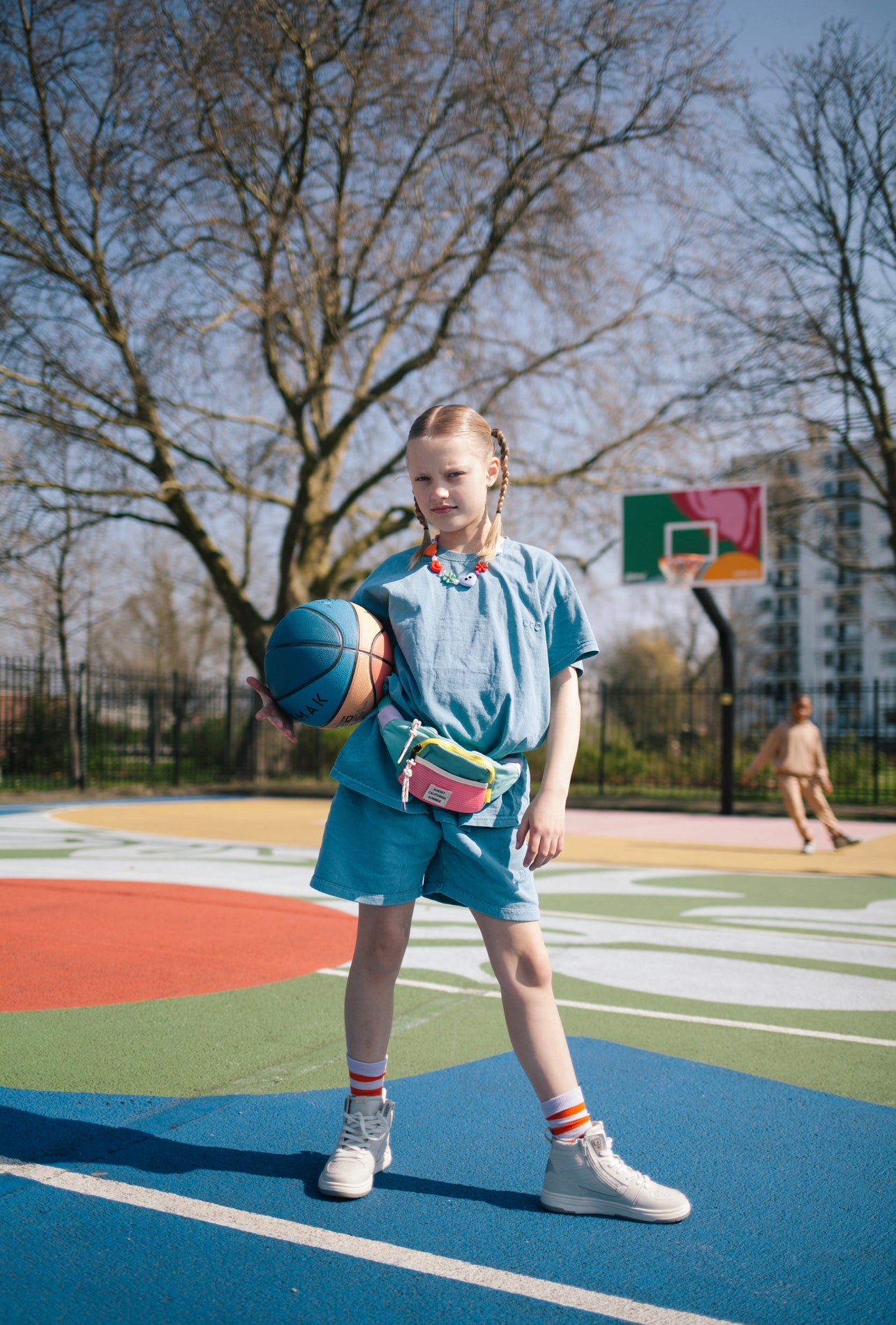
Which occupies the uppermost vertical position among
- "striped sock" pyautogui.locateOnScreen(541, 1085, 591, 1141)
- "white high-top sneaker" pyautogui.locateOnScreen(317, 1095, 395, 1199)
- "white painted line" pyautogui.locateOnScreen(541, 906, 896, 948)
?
"striped sock" pyautogui.locateOnScreen(541, 1085, 591, 1141)

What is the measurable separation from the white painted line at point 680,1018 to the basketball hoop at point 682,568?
556 inches

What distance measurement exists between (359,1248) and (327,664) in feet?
4.31

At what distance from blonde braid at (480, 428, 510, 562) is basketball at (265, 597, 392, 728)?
355 millimetres

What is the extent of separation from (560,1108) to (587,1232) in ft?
0.89

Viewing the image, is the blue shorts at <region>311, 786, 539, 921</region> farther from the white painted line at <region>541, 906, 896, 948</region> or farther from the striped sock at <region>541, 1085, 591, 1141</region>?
the white painted line at <region>541, 906, 896, 948</region>

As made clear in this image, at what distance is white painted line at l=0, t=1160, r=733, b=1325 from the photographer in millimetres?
2061

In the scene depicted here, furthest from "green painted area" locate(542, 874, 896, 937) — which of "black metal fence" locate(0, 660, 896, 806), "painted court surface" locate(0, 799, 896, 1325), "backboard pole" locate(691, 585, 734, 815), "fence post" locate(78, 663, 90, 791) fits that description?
"fence post" locate(78, 663, 90, 791)

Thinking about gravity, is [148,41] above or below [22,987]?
above

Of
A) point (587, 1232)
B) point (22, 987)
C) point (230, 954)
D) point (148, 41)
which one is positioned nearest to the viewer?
point (587, 1232)

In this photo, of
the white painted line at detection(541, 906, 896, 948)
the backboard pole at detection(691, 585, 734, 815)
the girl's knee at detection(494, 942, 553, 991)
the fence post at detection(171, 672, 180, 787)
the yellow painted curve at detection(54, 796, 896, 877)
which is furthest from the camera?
the fence post at detection(171, 672, 180, 787)

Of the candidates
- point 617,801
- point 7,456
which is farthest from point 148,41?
point 617,801

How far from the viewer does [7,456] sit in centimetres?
1862

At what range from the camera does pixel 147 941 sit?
548cm

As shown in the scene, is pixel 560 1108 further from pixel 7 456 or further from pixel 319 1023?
pixel 7 456
